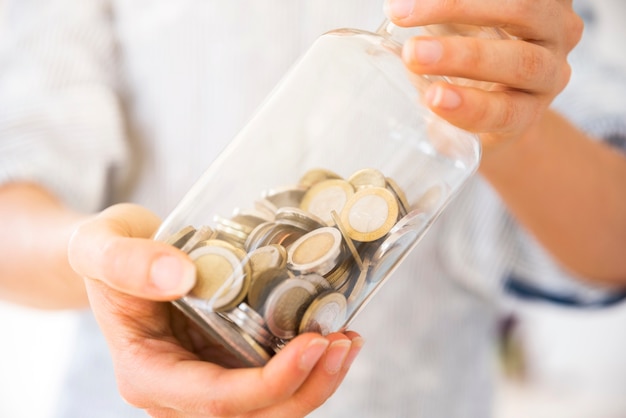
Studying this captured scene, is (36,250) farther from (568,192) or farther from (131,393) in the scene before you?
(568,192)

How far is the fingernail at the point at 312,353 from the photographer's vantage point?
0.34 meters

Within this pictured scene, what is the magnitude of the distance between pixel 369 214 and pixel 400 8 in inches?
5.0

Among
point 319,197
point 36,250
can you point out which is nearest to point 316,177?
point 319,197

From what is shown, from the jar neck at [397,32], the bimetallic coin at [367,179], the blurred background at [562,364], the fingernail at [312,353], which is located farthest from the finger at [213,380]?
the blurred background at [562,364]

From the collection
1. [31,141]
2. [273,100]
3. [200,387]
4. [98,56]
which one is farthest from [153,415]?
[98,56]

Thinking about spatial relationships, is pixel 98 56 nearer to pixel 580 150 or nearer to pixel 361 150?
pixel 361 150

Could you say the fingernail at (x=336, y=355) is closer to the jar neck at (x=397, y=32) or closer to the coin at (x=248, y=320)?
the coin at (x=248, y=320)

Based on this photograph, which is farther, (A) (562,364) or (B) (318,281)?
(A) (562,364)

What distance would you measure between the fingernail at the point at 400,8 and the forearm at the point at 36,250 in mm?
310

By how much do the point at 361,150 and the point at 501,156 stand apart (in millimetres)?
161

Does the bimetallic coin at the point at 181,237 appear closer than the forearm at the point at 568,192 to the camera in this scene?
Yes

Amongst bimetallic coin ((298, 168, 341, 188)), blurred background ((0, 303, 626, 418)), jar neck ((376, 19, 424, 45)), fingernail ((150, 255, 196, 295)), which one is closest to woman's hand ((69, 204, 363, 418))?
fingernail ((150, 255, 196, 295))

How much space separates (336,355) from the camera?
14.0 inches

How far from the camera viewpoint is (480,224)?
739mm
